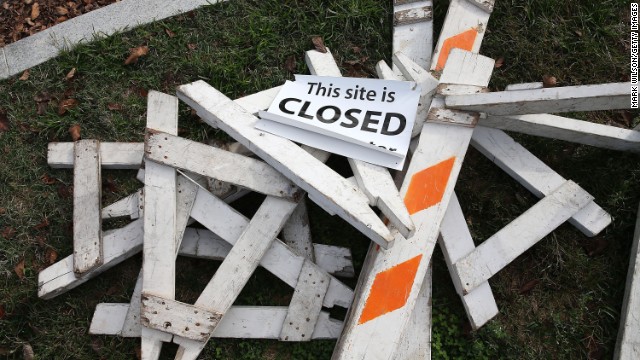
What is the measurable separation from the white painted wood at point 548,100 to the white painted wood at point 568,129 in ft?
0.44

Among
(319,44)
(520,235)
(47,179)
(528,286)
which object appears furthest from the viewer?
(319,44)

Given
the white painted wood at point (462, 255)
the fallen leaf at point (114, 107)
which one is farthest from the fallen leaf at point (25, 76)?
the white painted wood at point (462, 255)

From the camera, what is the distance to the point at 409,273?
263 centimetres

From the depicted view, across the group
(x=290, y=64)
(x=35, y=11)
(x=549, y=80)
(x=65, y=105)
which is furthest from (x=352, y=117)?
(x=35, y=11)

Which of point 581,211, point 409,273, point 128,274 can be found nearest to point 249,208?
point 128,274

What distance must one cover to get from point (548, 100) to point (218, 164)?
1718 millimetres

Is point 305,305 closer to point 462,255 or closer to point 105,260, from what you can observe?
point 462,255

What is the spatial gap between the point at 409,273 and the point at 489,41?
75.4 inches

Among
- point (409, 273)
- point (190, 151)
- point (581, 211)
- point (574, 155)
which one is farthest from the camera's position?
point (574, 155)

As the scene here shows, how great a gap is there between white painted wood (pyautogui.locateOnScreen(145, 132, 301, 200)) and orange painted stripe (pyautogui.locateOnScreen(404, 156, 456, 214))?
0.60 metres

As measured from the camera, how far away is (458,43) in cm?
338

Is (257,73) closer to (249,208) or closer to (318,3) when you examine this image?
(318,3)

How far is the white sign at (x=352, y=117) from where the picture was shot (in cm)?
282

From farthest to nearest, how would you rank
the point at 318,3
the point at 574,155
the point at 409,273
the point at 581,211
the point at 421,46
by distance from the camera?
the point at 318,3 < the point at 421,46 < the point at 574,155 < the point at 581,211 < the point at 409,273
